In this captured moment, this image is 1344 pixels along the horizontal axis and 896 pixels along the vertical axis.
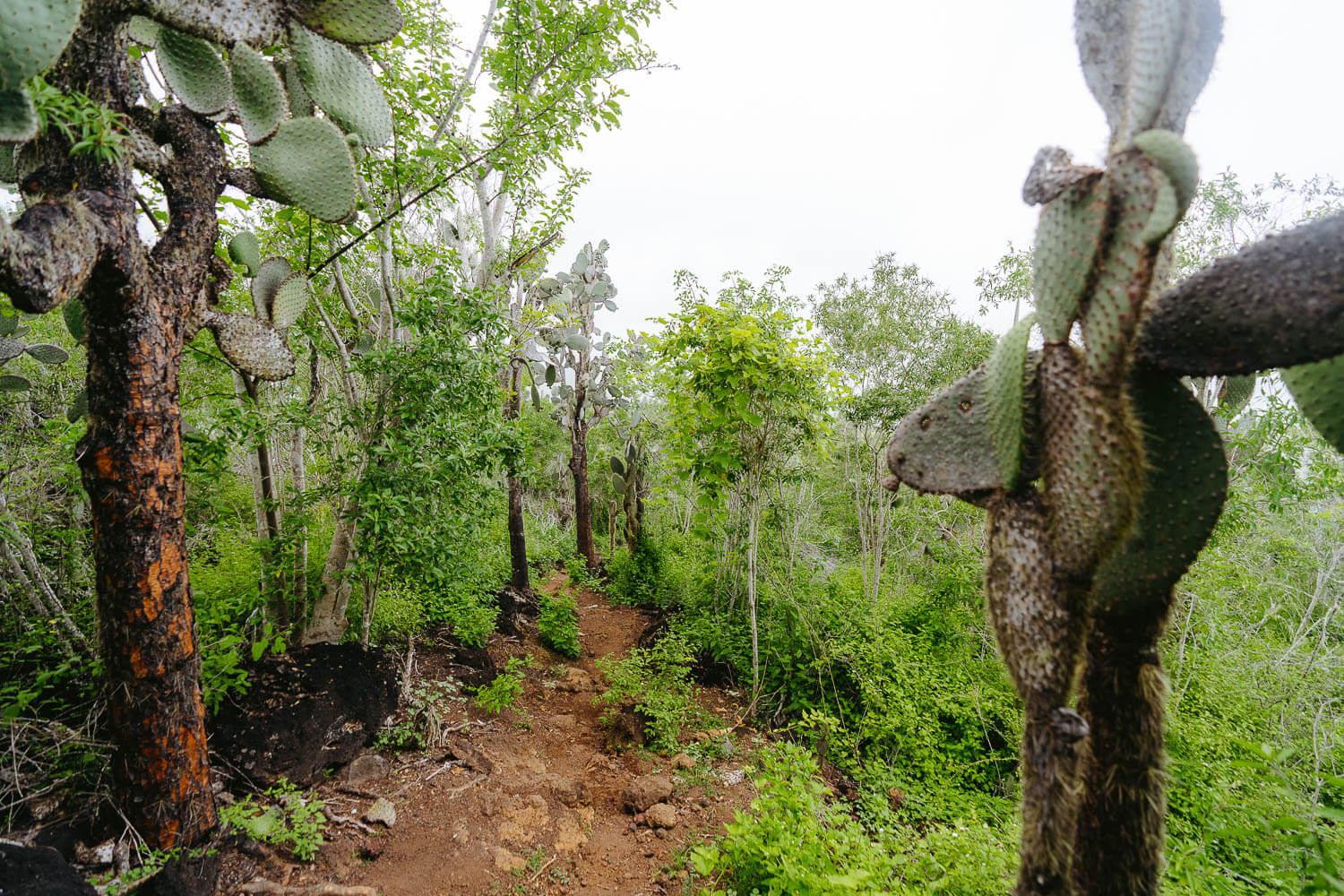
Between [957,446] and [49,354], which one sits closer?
[957,446]

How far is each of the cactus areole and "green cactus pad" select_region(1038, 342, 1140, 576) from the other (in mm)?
2419

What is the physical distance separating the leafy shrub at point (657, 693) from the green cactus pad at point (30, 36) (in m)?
4.14

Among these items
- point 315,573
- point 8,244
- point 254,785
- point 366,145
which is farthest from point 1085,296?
point 315,573

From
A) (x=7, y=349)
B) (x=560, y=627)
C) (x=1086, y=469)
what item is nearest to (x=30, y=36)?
(x=7, y=349)

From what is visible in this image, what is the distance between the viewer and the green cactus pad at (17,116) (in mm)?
1175

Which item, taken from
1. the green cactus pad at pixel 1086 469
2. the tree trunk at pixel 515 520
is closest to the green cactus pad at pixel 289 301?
the green cactus pad at pixel 1086 469

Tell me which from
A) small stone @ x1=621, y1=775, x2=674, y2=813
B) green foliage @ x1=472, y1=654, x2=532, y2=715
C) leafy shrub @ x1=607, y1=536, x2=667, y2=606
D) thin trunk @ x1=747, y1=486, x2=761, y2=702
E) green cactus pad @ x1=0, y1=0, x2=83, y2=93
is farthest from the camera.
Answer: leafy shrub @ x1=607, y1=536, x2=667, y2=606

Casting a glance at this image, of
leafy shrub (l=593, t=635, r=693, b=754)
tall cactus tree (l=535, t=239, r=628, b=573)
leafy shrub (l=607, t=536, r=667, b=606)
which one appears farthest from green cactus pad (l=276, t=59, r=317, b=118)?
leafy shrub (l=607, t=536, r=667, b=606)

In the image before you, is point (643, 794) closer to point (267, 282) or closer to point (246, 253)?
point (267, 282)

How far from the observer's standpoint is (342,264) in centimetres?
399

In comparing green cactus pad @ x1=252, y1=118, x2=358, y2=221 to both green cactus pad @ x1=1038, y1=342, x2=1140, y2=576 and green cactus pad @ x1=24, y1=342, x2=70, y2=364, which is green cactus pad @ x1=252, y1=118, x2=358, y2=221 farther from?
green cactus pad @ x1=1038, y1=342, x2=1140, y2=576

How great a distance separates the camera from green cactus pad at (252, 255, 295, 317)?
249 centimetres

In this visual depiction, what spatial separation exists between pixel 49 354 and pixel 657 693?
4.47m

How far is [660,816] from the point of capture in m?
2.91
